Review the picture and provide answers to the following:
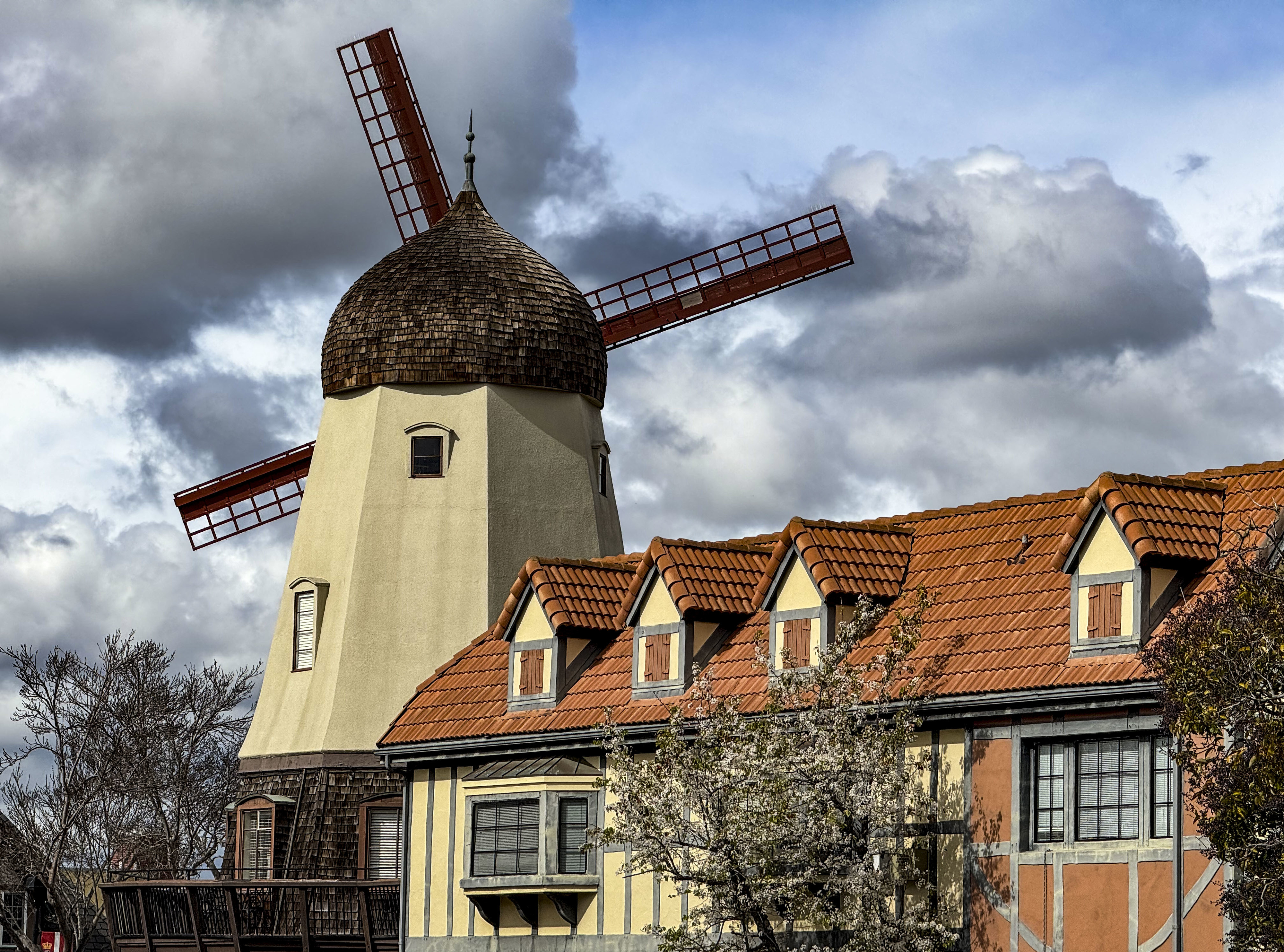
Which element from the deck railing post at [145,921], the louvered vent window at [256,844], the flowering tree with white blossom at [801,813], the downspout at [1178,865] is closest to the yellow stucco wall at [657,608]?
the flowering tree with white blossom at [801,813]

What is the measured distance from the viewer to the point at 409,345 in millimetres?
38281

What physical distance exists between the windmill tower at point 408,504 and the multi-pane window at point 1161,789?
669 inches

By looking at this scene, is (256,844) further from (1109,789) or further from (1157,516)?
(1157,516)

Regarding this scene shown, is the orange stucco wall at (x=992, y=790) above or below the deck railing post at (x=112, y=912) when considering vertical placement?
above

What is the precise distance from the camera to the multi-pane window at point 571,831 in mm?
27828

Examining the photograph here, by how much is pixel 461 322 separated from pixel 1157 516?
57.4 ft

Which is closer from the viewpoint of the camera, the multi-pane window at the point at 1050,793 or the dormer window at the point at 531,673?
the multi-pane window at the point at 1050,793

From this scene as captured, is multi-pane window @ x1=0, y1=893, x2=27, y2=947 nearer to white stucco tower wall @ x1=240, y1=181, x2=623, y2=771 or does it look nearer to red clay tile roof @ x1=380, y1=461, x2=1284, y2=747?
white stucco tower wall @ x1=240, y1=181, x2=623, y2=771

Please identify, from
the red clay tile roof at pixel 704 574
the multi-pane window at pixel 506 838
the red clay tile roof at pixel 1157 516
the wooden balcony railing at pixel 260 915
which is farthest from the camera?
the wooden balcony railing at pixel 260 915

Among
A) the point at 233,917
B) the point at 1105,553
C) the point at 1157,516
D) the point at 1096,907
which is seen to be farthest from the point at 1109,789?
the point at 233,917

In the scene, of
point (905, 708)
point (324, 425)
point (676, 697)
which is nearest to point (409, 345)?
point (324, 425)

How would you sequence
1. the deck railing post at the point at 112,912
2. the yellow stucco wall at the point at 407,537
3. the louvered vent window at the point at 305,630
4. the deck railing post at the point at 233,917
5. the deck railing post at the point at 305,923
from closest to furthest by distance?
1. the deck railing post at the point at 305,923
2. the deck railing post at the point at 233,917
3. the yellow stucco wall at the point at 407,537
4. the deck railing post at the point at 112,912
5. the louvered vent window at the point at 305,630

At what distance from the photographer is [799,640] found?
26562 mm

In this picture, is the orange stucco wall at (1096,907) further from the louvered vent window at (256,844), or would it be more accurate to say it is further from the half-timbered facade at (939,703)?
the louvered vent window at (256,844)
